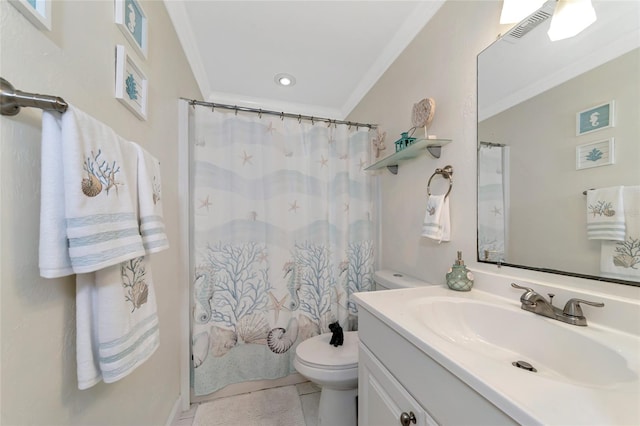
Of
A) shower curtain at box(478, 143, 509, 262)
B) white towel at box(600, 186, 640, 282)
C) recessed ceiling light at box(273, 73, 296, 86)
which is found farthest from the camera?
recessed ceiling light at box(273, 73, 296, 86)

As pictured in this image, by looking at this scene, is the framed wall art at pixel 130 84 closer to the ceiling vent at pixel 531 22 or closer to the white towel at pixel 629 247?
the ceiling vent at pixel 531 22

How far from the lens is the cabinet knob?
0.61 m

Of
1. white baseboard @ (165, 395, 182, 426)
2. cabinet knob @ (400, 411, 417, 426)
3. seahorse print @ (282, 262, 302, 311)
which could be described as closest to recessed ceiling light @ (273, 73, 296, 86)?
seahorse print @ (282, 262, 302, 311)

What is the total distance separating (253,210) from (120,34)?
98 cm

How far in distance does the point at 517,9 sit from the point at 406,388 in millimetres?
1334

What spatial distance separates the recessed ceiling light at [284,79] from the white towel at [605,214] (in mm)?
1838

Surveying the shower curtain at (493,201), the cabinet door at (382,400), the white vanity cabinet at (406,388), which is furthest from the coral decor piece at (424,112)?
the cabinet door at (382,400)

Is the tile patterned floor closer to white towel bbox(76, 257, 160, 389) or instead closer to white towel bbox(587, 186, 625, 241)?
white towel bbox(76, 257, 160, 389)

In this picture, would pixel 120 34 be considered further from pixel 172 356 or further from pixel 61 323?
pixel 172 356

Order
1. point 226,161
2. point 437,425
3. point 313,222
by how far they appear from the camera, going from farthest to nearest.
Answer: point 313,222
point 226,161
point 437,425

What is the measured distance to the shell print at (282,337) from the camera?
5.11 feet

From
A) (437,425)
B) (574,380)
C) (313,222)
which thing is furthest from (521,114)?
(313,222)

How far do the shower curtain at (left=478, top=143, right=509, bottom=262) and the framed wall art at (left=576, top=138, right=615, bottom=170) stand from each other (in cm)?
21

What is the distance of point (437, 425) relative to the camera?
543 millimetres
